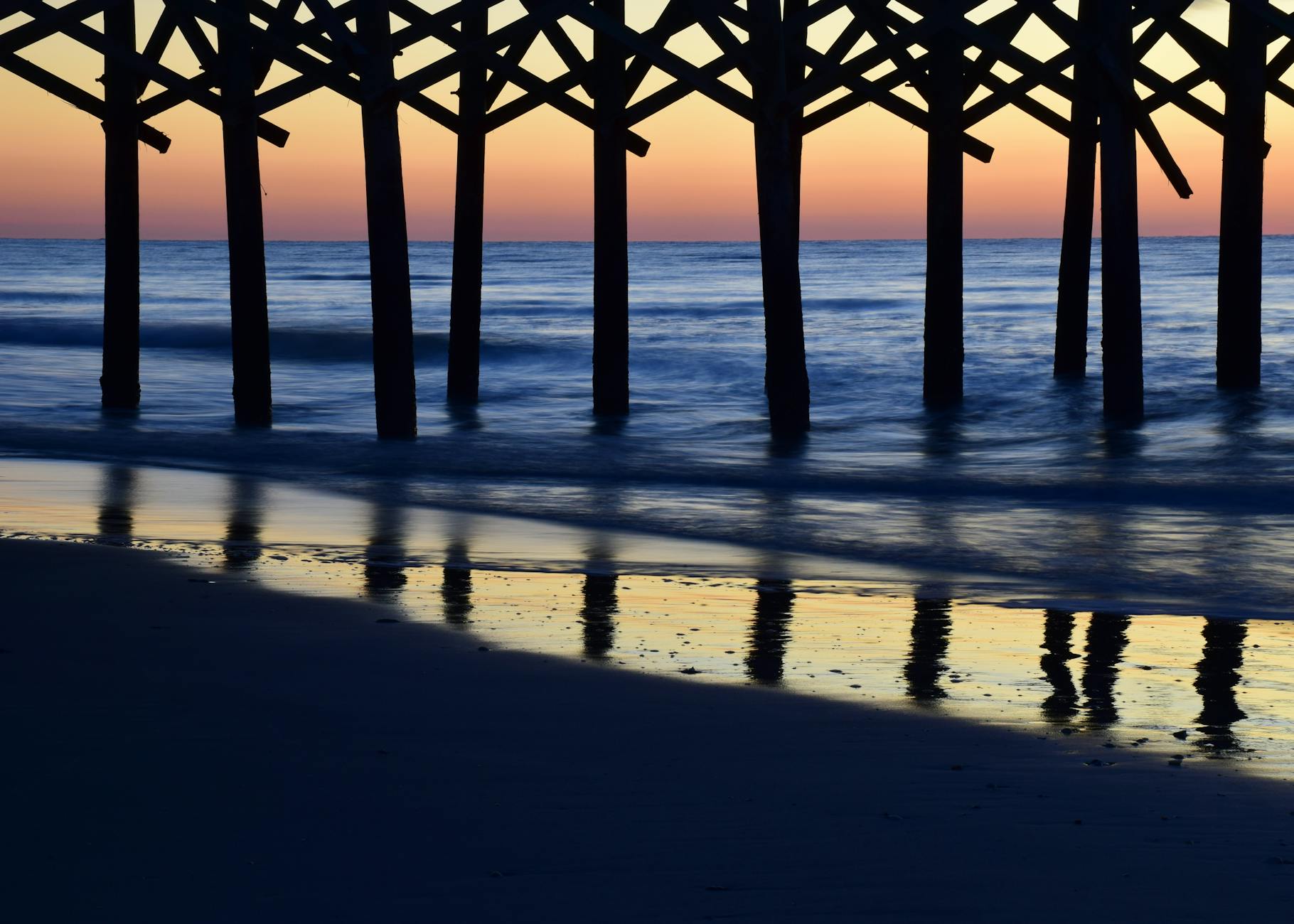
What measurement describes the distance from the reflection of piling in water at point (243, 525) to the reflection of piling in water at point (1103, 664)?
2793 millimetres

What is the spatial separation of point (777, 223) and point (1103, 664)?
4873mm

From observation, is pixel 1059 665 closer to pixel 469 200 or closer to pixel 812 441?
pixel 812 441

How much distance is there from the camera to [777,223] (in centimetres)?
824

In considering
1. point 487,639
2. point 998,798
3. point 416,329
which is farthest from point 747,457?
point 416,329

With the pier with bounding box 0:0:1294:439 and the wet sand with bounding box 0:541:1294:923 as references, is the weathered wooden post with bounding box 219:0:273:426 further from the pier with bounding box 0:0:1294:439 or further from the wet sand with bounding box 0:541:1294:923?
the wet sand with bounding box 0:541:1294:923

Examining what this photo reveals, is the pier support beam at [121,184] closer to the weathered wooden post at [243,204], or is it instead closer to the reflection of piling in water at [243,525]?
the weathered wooden post at [243,204]

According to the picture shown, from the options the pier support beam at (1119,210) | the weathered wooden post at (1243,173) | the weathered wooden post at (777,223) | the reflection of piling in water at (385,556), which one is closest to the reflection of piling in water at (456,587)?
the reflection of piling in water at (385,556)

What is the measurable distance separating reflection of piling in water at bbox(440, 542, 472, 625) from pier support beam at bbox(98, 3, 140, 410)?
16.4ft

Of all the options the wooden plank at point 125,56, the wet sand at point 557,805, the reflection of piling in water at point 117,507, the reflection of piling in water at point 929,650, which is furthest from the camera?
the wooden plank at point 125,56

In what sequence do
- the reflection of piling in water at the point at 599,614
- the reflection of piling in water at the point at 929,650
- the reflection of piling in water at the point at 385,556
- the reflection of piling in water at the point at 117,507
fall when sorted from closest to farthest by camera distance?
the reflection of piling in water at the point at 929,650 < the reflection of piling in water at the point at 599,614 < the reflection of piling in water at the point at 385,556 < the reflection of piling in water at the point at 117,507

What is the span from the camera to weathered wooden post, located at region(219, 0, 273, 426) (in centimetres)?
Result: 836

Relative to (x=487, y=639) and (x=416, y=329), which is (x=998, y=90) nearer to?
(x=487, y=639)

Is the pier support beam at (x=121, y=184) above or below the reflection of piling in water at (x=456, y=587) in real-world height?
above

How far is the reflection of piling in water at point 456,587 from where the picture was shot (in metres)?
4.24
